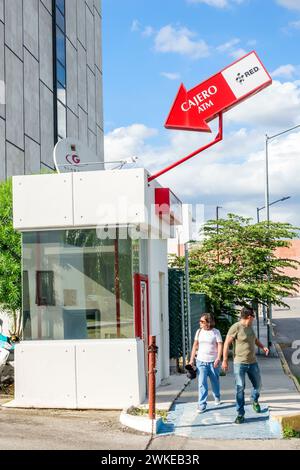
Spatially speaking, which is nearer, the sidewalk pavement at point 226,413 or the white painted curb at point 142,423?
the sidewalk pavement at point 226,413

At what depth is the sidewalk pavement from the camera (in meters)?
9.88

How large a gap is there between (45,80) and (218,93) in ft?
58.7

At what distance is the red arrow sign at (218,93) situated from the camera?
13000 millimetres

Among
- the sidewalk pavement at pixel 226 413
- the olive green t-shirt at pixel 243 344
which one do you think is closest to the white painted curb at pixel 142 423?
the sidewalk pavement at pixel 226 413

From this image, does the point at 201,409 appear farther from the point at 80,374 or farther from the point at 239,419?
the point at 80,374

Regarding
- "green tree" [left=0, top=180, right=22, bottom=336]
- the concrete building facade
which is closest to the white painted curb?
"green tree" [left=0, top=180, right=22, bottom=336]

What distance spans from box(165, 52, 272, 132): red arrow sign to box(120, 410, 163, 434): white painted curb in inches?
219

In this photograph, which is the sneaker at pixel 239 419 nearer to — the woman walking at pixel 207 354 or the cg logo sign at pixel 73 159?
the woman walking at pixel 207 354

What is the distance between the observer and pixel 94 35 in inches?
1551

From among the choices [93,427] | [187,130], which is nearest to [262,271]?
[187,130]

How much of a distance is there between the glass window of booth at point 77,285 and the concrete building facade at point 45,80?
12.1 m

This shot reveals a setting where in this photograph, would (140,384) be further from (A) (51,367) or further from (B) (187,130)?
(B) (187,130)

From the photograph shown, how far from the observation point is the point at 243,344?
1062 cm
